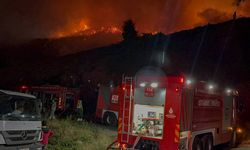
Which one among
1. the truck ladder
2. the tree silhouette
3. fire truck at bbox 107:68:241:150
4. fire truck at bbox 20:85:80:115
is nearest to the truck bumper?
fire truck at bbox 107:68:241:150

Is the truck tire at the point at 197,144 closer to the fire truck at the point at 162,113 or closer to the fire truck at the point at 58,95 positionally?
the fire truck at the point at 162,113

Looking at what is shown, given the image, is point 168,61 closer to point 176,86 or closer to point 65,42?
→ point 176,86

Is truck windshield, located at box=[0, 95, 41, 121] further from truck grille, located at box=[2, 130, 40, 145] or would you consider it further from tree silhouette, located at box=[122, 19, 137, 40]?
tree silhouette, located at box=[122, 19, 137, 40]

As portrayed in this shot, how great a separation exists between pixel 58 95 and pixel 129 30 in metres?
35.2

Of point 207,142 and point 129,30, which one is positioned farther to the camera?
point 129,30

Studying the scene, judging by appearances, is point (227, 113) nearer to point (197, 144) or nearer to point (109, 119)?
point (197, 144)

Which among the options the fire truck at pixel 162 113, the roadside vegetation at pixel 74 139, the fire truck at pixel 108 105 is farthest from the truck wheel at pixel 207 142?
the fire truck at pixel 108 105

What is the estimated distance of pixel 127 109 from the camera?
38.3 feet

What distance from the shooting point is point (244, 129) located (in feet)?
72.0

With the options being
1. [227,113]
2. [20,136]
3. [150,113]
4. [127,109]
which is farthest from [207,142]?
[20,136]

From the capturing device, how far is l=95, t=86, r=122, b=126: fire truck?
75.0 ft

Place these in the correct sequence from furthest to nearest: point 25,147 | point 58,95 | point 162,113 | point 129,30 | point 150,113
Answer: point 129,30, point 58,95, point 150,113, point 162,113, point 25,147

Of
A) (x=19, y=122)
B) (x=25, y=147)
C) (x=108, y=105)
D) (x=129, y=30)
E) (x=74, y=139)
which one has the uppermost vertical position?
(x=129, y=30)

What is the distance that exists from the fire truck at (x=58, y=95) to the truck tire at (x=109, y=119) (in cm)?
365
